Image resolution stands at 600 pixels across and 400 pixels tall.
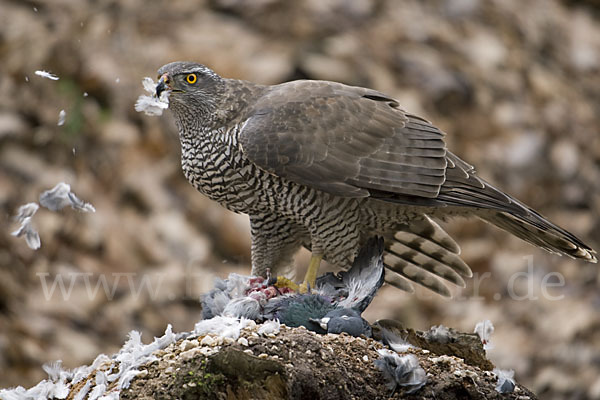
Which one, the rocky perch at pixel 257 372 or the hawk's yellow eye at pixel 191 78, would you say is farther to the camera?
the hawk's yellow eye at pixel 191 78

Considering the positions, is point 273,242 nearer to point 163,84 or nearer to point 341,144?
point 341,144

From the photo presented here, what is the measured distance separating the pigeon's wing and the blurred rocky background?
8.75ft

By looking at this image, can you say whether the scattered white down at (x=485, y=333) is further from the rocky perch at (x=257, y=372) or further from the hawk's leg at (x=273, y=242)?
the hawk's leg at (x=273, y=242)

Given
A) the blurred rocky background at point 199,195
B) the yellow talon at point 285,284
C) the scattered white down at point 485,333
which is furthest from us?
the blurred rocky background at point 199,195

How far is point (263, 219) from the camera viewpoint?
3.68 metres

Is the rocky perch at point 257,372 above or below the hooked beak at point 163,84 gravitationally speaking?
below

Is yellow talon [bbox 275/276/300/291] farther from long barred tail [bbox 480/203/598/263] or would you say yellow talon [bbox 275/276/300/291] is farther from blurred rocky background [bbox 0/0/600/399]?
blurred rocky background [bbox 0/0/600/399]

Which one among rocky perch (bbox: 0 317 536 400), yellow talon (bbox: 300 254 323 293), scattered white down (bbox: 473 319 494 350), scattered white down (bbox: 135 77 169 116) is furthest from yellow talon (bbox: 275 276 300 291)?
scattered white down (bbox: 135 77 169 116)

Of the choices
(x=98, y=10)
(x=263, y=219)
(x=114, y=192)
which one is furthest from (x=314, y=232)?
(x=98, y=10)

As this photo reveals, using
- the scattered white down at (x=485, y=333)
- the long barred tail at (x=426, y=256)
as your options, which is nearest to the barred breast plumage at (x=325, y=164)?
the long barred tail at (x=426, y=256)

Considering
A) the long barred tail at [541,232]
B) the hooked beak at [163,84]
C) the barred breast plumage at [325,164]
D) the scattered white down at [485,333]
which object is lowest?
the scattered white down at [485,333]

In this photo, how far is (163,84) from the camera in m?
3.42

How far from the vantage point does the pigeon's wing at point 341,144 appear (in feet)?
10.9

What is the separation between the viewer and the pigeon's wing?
332 cm
